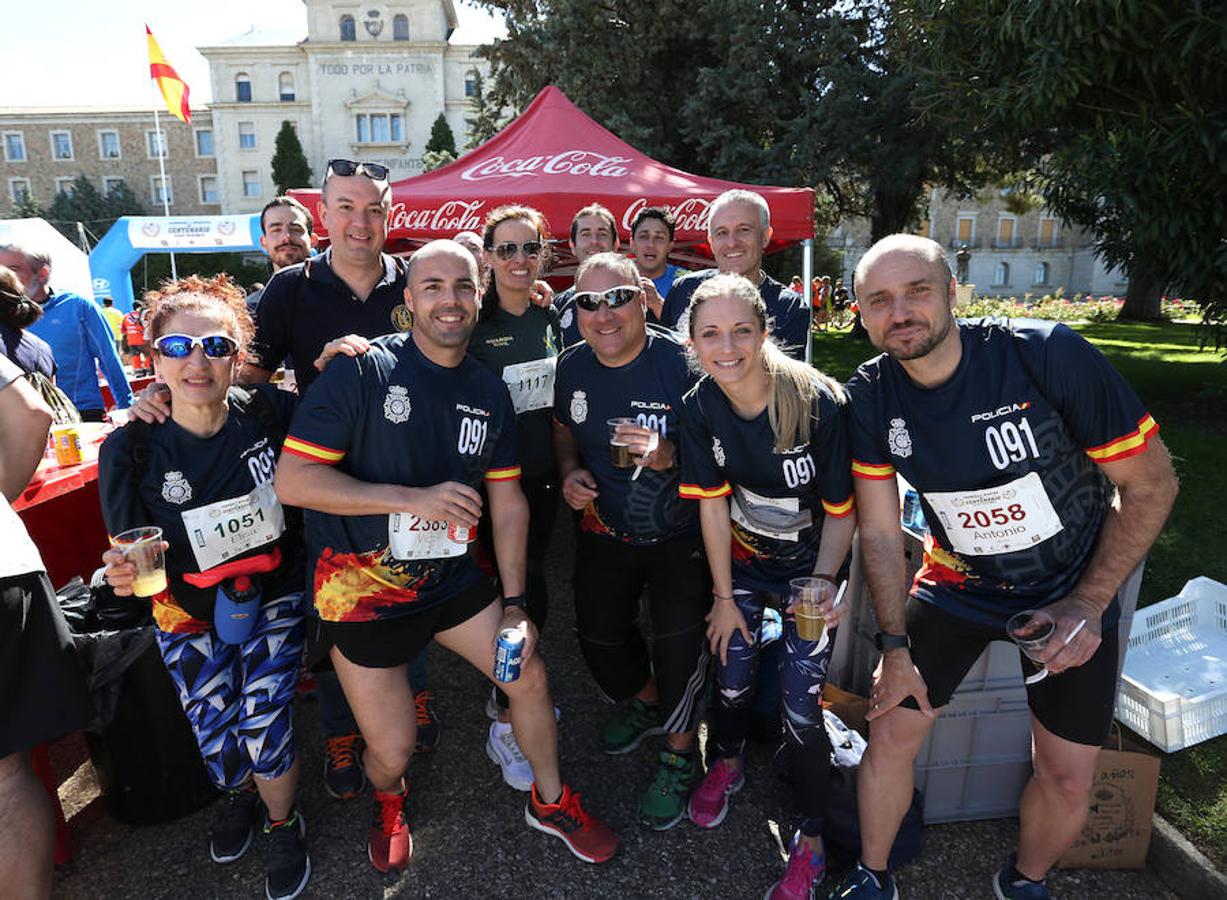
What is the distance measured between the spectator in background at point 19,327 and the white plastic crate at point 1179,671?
5163 mm

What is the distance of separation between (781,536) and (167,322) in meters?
2.17

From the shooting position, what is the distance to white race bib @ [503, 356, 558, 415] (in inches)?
125

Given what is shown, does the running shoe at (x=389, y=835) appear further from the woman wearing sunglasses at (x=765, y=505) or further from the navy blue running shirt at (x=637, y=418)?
the navy blue running shirt at (x=637, y=418)

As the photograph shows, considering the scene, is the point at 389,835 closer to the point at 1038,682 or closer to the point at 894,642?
the point at 894,642

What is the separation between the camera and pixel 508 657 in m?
2.32

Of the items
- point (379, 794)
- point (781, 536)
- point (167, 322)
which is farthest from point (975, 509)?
point (167, 322)

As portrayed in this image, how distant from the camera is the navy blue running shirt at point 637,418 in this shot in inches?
112

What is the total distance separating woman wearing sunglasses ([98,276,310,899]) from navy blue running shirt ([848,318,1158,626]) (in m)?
2.05

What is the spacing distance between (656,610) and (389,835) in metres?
1.25

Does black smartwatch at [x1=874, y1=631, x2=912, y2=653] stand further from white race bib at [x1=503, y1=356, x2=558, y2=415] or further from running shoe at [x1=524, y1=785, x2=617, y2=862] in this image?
white race bib at [x1=503, y1=356, x2=558, y2=415]

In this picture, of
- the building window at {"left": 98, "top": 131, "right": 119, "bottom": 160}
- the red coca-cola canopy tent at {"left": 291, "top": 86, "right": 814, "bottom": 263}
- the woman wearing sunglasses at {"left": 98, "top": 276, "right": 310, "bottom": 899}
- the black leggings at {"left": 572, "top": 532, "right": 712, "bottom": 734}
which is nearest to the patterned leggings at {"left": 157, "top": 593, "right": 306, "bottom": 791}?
the woman wearing sunglasses at {"left": 98, "top": 276, "right": 310, "bottom": 899}

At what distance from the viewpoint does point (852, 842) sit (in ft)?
8.09

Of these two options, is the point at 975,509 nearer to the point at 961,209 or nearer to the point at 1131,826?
the point at 1131,826

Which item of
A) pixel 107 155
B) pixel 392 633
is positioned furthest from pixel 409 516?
pixel 107 155
